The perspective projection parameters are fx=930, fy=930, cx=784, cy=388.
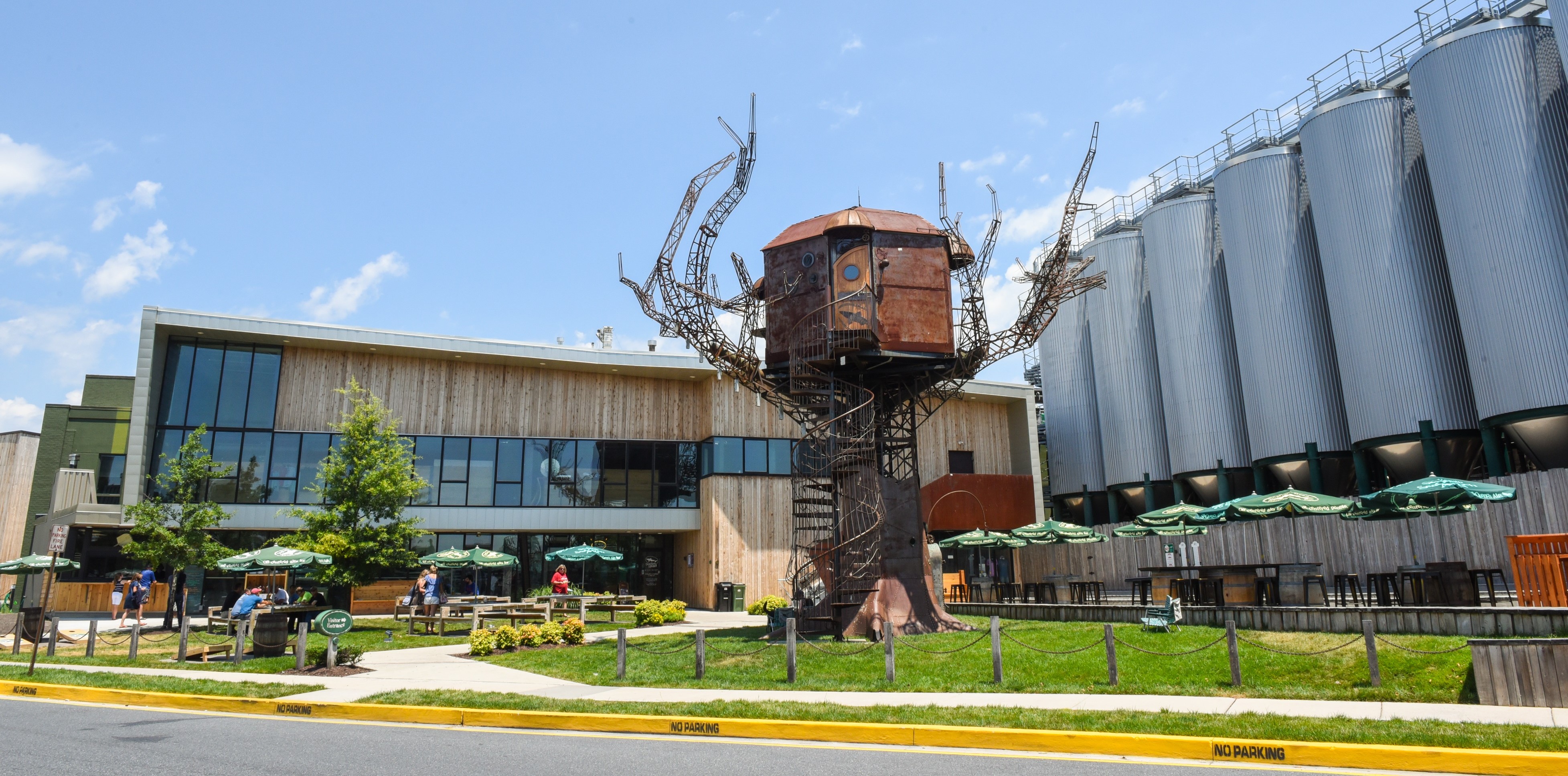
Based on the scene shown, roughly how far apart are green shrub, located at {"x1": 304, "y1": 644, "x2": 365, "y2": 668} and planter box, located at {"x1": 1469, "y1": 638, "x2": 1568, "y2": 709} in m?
17.7

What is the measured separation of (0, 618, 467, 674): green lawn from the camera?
1789 centimetres

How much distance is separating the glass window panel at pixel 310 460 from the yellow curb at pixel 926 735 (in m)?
22.2

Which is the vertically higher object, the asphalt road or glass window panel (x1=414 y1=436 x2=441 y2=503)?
glass window panel (x1=414 y1=436 x2=441 y2=503)

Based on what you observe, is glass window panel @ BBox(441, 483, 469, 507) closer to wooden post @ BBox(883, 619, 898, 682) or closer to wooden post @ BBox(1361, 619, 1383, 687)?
wooden post @ BBox(883, 619, 898, 682)

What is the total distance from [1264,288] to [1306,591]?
23270mm

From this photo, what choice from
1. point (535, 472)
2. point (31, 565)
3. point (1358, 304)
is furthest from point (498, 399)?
point (1358, 304)

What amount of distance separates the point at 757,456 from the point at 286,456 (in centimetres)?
1836

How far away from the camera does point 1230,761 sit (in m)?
9.20

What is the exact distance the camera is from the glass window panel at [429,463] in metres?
37.0

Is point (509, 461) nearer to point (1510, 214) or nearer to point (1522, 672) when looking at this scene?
point (1522, 672)

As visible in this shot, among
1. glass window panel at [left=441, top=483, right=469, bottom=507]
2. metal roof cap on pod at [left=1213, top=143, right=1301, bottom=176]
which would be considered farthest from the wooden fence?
glass window panel at [left=441, top=483, right=469, bottom=507]

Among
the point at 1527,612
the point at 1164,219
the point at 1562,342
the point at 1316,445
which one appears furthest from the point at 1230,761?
the point at 1164,219

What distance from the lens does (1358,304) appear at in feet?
113

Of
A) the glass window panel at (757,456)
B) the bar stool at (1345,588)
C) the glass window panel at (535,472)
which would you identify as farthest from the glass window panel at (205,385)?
the bar stool at (1345,588)
